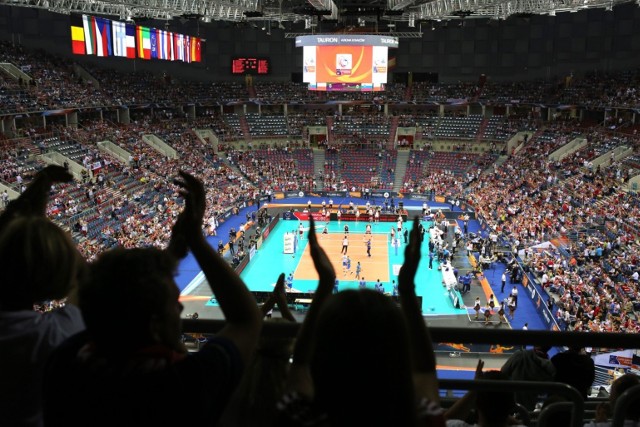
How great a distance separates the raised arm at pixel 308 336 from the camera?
1.73 m

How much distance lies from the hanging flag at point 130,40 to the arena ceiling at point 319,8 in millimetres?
700

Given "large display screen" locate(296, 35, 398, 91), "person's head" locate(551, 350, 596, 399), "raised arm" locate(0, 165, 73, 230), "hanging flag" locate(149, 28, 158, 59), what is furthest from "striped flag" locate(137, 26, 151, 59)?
"person's head" locate(551, 350, 596, 399)

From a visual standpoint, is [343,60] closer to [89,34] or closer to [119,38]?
[119,38]

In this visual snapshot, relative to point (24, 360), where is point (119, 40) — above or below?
above

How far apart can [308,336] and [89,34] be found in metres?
37.3

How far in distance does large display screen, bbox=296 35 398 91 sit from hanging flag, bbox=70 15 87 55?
1819 cm

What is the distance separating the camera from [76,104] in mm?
42875

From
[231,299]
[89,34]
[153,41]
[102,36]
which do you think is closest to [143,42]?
[153,41]

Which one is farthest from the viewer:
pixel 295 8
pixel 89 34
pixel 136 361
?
pixel 295 8

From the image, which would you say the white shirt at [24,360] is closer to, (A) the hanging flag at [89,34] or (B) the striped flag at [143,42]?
(A) the hanging flag at [89,34]

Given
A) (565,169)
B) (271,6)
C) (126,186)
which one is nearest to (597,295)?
(565,169)

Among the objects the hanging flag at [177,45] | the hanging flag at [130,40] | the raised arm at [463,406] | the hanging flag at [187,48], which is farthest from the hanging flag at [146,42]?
the raised arm at [463,406]

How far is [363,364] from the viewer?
1485 millimetres

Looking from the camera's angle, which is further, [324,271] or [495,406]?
[495,406]
